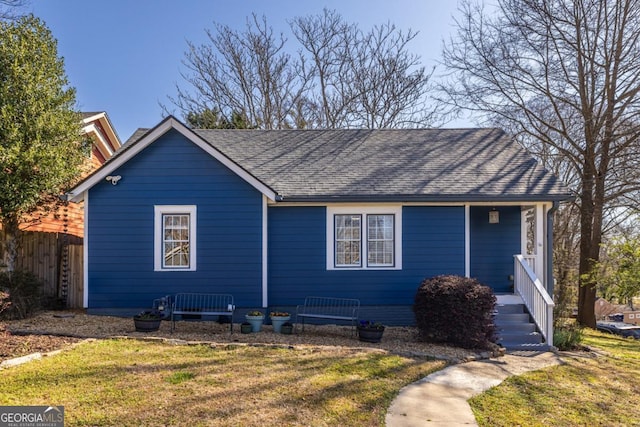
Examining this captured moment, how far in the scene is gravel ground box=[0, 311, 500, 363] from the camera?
711 centimetres

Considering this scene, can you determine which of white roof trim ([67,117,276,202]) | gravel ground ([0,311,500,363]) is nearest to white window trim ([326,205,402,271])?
gravel ground ([0,311,500,363])

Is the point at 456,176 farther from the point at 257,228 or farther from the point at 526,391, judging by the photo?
the point at 526,391

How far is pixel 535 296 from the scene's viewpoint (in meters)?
9.03

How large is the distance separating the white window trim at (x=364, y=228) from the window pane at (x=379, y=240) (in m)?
0.11

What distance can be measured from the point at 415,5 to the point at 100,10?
1109 cm

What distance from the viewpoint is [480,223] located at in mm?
10945

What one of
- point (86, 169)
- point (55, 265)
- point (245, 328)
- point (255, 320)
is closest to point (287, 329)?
point (255, 320)

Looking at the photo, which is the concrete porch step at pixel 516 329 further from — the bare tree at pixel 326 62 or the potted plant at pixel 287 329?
the bare tree at pixel 326 62

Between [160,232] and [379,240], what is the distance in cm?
513

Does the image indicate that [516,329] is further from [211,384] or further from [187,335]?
[187,335]

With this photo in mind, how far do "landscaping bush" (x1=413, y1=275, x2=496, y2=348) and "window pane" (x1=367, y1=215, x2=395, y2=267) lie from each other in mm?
1863

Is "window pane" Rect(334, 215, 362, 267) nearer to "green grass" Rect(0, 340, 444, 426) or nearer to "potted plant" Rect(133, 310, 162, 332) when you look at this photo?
"green grass" Rect(0, 340, 444, 426)

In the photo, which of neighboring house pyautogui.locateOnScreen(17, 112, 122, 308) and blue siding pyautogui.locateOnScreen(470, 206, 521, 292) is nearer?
blue siding pyautogui.locateOnScreen(470, 206, 521, 292)

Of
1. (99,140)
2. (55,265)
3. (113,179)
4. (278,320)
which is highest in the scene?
(99,140)
